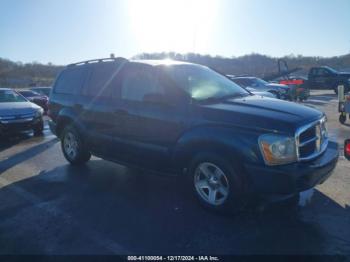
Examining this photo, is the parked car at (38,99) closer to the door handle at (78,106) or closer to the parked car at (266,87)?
the parked car at (266,87)

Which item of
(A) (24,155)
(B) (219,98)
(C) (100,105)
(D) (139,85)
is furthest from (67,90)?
(B) (219,98)

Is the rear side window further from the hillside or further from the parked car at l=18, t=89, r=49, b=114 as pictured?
the hillside

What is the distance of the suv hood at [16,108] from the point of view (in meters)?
10.3

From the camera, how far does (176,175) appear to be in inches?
197

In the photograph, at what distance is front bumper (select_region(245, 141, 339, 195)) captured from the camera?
154 inches

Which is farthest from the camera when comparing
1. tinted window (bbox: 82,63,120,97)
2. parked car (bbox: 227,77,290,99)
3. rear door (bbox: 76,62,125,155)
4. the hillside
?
the hillside

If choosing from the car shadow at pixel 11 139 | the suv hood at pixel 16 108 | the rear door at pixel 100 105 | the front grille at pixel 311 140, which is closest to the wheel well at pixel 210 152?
the front grille at pixel 311 140

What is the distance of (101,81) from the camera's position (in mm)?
6285

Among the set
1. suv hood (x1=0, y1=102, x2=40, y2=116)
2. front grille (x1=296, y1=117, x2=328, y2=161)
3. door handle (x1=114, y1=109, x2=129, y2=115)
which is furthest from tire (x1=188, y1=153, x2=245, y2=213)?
suv hood (x1=0, y1=102, x2=40, y2=116)

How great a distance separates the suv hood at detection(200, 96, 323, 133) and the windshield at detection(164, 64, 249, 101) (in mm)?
364

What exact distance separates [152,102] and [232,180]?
63.9 inches

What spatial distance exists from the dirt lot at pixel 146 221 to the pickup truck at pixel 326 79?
81.3 ft

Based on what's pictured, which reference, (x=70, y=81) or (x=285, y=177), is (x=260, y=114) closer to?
(x=285, y=177)

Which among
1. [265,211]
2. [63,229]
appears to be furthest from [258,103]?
[63,229]
